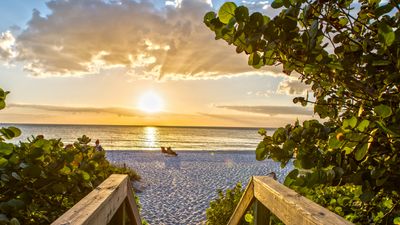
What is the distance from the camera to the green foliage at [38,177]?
6.95ft

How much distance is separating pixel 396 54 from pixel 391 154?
42 centimetres

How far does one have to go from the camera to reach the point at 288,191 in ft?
7.00

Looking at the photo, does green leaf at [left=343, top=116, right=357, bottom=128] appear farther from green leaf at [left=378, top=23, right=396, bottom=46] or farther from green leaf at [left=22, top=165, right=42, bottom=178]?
green leaf at [left=22, top=165, right=42, bottom=178]

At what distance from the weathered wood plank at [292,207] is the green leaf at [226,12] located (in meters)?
0.92

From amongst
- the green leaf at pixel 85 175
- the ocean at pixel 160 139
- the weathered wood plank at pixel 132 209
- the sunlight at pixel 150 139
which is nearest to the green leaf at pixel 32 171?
the green leaf at pixel 85 175

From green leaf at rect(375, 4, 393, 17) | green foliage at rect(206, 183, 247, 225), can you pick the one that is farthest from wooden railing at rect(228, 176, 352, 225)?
green foliage at rect(206, 183, 247, 225)

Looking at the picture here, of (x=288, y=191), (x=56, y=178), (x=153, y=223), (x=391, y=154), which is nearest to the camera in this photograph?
(x=391, y=154)

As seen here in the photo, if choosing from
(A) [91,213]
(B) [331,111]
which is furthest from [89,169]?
(B) [331,111]

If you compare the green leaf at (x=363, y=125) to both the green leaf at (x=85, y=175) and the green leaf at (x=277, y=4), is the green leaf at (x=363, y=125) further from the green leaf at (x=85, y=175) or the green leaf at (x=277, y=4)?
the green leaf at (x=85, y=175)

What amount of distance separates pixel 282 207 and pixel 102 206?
99 cm

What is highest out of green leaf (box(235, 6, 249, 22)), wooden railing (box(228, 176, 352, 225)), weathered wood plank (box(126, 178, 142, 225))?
green leaf (box(235, 6, 249, 22))

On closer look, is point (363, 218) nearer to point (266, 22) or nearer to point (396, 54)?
point (396, 54)

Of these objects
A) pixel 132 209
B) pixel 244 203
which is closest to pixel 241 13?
pixel 244 203

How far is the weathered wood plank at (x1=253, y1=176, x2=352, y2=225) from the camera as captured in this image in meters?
1.55
